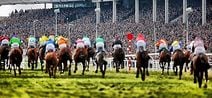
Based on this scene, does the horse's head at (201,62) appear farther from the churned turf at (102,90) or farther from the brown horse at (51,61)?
the brown horse at (51,61)

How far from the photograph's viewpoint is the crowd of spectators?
6825 cm

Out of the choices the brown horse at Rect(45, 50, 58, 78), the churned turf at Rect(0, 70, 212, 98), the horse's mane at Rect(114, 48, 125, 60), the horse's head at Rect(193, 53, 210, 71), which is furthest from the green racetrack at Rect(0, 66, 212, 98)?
the horse's mane at Rect(114, 48, 125, 60)

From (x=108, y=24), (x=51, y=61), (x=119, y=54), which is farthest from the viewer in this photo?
(x=108, y=24)

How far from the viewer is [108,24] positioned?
83.7 m

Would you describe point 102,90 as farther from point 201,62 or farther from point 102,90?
point 201,62

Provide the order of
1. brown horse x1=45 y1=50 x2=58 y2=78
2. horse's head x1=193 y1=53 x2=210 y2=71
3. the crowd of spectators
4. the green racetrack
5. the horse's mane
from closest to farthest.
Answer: the green racetrack < horse's head x1=193 y1=53 x2=210 y2=71 < brown horse x1=45 y1=50 x2=58 y2=78 < the horse's mane < the crowd of spectators

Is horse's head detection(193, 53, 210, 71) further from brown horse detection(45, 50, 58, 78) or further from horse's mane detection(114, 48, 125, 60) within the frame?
horse's mane detection(114, 48, 125, 60)

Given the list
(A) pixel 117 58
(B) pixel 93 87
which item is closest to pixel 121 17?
(A) pixel 117 58

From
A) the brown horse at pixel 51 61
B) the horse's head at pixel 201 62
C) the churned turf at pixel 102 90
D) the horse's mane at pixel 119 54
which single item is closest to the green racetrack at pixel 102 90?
the churned turf at pixel 102 90

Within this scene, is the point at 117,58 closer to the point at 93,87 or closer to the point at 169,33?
the point at 93,87

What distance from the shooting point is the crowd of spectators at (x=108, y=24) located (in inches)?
2687

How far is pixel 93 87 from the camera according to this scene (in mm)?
19906

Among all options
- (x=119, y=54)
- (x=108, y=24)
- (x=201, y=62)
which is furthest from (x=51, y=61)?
(x=108, y=24)

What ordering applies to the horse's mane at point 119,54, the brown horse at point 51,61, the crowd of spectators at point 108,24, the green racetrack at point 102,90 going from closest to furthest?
the green racetrack at point 102,90
the brown horse at point 51,61
the horse's mane at point 119,54
the crowd of spectators at point 108,24
